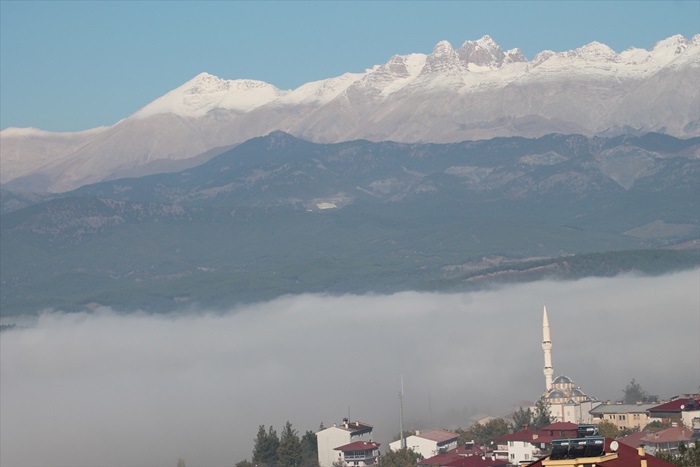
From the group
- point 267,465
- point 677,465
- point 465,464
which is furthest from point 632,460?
point 267,465

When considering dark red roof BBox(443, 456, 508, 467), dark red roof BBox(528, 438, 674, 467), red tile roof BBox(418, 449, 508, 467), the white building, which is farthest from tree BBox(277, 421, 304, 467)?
dark red roof BBox(528, 438, 674, 467)

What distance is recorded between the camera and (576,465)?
63.5 m

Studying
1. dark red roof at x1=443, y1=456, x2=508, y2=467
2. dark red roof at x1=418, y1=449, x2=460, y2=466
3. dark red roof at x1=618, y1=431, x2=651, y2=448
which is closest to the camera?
dark red roof at x1=618, y1=431, x2=651, y2=448

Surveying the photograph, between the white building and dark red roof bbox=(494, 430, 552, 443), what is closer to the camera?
the white building

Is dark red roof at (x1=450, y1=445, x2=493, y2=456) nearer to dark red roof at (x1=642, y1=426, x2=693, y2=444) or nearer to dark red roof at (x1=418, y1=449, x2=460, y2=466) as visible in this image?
dark red roof at (x1=418, y1=449, x2=460, y2=466)

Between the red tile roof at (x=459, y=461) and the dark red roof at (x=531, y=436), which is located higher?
the dark red roof at (x=531, y=436)

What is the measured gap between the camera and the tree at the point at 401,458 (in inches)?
7184

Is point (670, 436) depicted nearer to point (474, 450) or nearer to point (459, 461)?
point (459, 461)

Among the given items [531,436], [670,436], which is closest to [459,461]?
[531,436]

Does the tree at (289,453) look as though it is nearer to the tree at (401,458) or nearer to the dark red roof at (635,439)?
the tree at (401,458)

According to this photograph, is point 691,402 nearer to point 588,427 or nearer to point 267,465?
point 267,465

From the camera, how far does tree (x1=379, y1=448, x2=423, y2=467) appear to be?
182m

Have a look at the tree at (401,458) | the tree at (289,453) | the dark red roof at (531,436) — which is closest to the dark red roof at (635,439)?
the dark red roof at (531,436)

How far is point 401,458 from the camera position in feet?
607
